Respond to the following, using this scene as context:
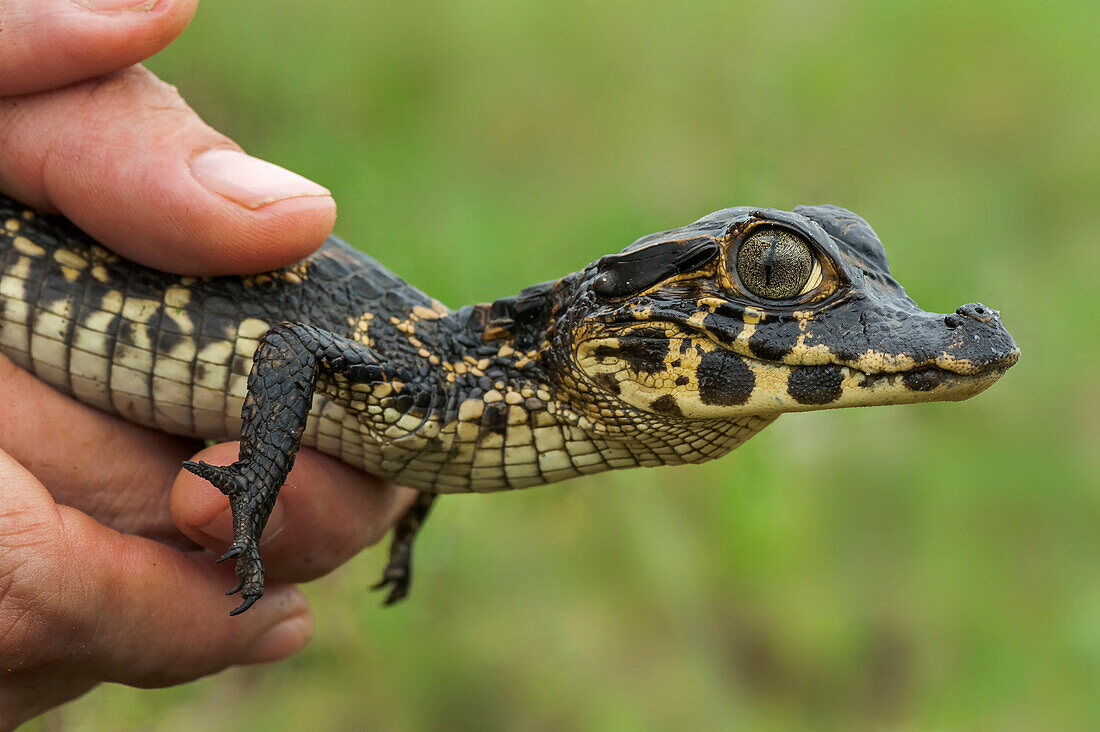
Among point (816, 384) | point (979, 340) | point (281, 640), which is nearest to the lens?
point (979, 340)

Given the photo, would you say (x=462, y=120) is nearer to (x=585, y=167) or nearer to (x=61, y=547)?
(x=585, y=167)

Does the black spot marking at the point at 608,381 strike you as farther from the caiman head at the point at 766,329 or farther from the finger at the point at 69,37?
the finger at the point at 69,37

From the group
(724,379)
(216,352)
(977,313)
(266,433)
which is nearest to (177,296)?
(216,352)

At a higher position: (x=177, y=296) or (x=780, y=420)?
(x=780, y=420)

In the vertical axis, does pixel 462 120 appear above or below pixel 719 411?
above

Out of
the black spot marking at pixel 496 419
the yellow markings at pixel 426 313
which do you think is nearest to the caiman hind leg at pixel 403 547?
the yellow markings at pixel 426 313

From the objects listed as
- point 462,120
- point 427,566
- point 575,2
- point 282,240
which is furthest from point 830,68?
point 282,240

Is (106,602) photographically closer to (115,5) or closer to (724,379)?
(115,5)
